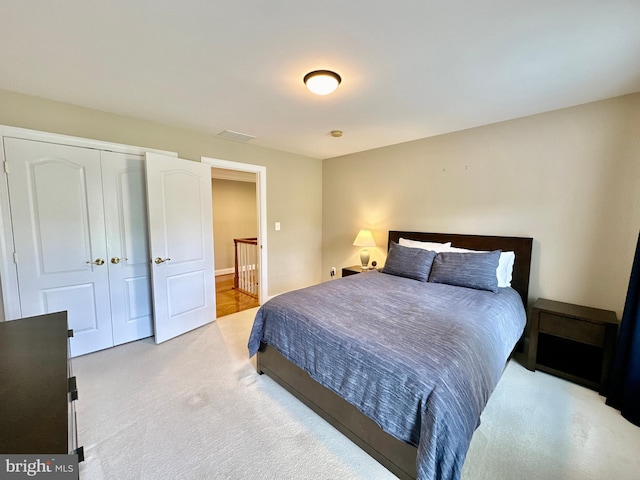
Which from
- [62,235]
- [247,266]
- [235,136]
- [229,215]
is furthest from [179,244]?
[229,215]

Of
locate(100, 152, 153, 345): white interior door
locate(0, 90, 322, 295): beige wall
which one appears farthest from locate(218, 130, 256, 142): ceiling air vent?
locate(100, 152, 153, 345): white interior door

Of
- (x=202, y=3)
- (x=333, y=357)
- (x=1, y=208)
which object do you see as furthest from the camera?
(x=1, y=208)

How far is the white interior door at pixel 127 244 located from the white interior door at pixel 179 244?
0.81 feet

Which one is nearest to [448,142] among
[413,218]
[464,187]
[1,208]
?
[464,187]

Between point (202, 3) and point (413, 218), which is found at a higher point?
point (202, 3)

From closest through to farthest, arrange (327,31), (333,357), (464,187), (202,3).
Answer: (202,3) → (327,31) → (333,357) → (464,187)

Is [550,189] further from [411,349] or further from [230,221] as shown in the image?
[230,221]

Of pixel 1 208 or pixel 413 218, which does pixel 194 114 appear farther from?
pixel 413 218

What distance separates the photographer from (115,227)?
272 centimetres

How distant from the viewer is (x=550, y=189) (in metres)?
2.56

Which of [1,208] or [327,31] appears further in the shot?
[1,208]

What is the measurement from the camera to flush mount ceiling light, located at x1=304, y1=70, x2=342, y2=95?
185cm

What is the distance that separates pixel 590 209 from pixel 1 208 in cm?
500

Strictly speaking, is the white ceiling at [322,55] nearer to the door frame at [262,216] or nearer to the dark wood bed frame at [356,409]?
the door frame at [262,216]
